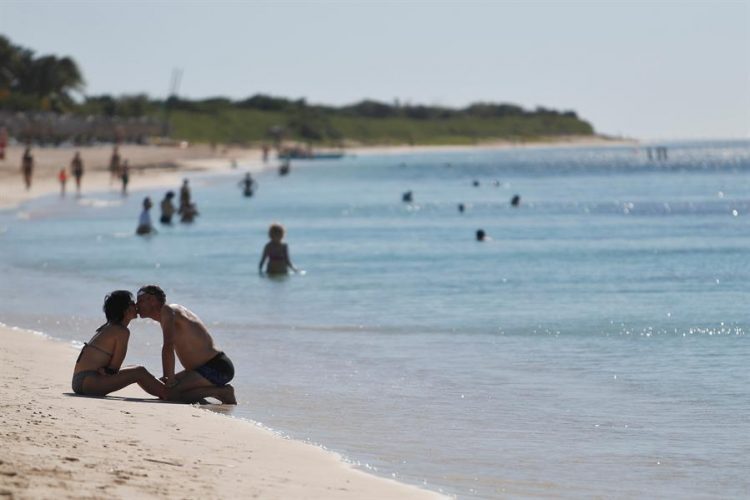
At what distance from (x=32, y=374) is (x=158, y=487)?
445 cm

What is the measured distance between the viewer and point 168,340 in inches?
416

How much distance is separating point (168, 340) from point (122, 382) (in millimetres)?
485

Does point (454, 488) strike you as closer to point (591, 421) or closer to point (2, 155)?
point (591, 421)

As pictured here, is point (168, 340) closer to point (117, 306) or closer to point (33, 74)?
point (117, 306)

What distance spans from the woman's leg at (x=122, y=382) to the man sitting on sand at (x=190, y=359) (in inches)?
3.9

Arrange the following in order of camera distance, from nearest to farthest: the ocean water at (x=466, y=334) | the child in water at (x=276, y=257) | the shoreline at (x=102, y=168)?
the ocean water at (x=466, y=334) < the child in water at (x=276, y=257) < the shoreline at (x=102, y=168)

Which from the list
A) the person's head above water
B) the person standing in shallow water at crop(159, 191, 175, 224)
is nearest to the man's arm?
the person's head above water

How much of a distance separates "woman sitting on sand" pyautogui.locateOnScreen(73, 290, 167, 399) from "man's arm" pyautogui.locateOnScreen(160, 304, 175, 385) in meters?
0.18

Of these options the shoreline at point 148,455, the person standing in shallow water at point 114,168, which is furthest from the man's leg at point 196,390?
the person standing in shallow water at point 114,168

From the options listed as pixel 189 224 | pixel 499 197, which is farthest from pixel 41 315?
pixel 499 197

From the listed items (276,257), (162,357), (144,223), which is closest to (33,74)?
(144,223)

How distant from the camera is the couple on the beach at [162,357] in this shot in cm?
1029

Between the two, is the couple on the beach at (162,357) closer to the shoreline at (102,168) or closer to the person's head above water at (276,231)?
the person's head above water at (276,231)

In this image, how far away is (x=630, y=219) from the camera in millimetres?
45938
